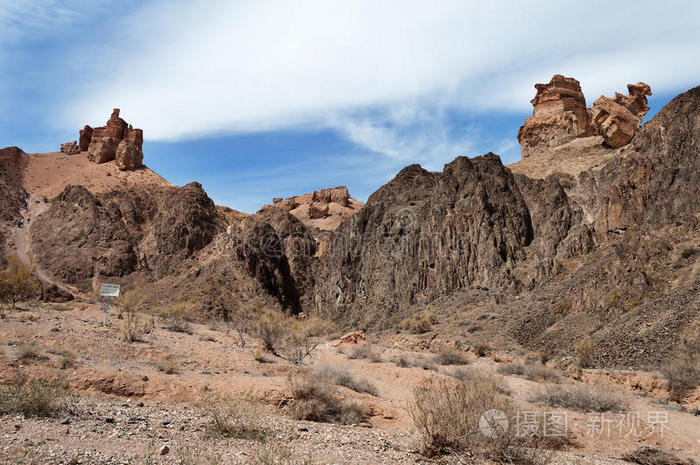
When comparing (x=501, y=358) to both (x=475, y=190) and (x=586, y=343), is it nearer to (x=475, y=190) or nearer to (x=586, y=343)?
(x=586, y=343)

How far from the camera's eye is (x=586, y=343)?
1942 cm

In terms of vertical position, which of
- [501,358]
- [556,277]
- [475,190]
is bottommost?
[501,358]

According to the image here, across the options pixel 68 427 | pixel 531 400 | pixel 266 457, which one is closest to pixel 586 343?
pixel 531 400

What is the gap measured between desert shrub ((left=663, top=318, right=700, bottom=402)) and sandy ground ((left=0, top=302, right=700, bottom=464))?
69cm

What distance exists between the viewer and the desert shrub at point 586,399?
37.0 ft

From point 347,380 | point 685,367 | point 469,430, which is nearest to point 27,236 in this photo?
point 347,380

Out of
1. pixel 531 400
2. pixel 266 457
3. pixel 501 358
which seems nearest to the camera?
pixel 266 457

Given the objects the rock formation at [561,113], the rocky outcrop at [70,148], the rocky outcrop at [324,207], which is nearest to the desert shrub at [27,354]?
the rock formation at [561,113]

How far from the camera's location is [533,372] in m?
17.4

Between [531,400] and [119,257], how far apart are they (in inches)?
2162

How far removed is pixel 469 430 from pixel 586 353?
47.7 ft

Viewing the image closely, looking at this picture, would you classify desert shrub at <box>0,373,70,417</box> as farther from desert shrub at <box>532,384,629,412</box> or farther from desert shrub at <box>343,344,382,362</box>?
desert shrub at <box>343,344,382,362</box>

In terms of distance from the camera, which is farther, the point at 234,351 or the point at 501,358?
the point at 501,358

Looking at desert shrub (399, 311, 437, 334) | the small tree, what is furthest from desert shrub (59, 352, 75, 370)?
desert shrub (399, 311, 437, 334)
